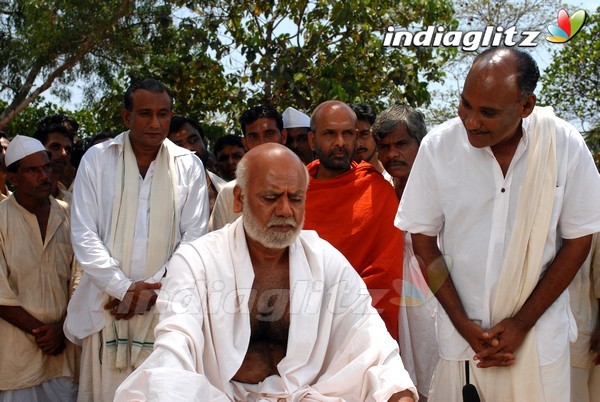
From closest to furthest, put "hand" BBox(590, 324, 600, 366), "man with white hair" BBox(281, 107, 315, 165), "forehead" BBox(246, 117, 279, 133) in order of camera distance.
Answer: "hand" BBox(590, 324, 600, 366) → "forehead" BBox(246, 117, 279, 133) → "man with white hair" BBox(281, 107, 315, 165)

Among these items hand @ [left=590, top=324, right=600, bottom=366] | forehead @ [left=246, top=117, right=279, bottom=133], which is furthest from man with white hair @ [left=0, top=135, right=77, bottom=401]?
hand @ [left=590, top=324, right=600, bottom=366]

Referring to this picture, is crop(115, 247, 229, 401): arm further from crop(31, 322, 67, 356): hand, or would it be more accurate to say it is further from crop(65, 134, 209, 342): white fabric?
crop(31, 322, 67, 356): hand

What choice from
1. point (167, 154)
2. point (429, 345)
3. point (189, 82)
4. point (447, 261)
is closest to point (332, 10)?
point (189, 82)

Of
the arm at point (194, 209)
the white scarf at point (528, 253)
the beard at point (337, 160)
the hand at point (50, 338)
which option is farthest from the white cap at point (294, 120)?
the white scarf at point (528, 253)

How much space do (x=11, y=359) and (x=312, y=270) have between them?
2.90 m

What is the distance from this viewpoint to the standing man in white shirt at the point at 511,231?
4.02m

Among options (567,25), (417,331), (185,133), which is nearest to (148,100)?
(185,133)

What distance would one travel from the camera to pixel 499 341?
4.03 metres

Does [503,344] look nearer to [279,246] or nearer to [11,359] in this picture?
[279,246]

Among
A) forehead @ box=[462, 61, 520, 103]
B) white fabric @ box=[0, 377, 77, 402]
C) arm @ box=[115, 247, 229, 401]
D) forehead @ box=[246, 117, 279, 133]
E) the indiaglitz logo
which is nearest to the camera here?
arm @ box=[115, 247, 229, 401]

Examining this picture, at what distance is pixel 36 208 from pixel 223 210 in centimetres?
150

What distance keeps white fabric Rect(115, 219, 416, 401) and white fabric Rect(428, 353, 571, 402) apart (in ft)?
1.75

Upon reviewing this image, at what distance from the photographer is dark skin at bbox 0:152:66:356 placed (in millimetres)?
5906

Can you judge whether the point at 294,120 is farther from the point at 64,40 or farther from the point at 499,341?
the point at 64,40
